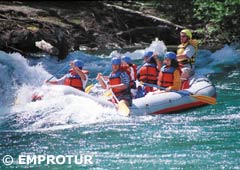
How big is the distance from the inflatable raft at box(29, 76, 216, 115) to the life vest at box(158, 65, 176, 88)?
326 mm

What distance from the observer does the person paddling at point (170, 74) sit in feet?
37.7

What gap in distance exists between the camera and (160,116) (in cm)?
1082

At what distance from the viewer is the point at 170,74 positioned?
1155 cm

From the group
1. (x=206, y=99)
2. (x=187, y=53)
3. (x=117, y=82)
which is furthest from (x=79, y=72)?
(x=206, y=99)

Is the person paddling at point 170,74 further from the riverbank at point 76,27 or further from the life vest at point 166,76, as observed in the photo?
the riverbank at point 76,27

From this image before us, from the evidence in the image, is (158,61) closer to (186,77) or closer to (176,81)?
(186,77)

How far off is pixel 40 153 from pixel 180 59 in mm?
5168

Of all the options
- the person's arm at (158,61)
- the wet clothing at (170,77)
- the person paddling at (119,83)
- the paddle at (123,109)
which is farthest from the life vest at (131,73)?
the paddle at (123,109)

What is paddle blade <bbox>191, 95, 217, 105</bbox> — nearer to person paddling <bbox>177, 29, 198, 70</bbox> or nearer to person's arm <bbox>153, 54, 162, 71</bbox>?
person paddling <bbox>177, 29, 198, 70</bbox>

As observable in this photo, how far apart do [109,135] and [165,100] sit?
90.3 inches

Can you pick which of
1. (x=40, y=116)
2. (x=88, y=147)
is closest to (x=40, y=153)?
(x=88, y=147)

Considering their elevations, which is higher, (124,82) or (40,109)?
(124,82)

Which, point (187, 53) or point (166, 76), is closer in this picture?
point (166, 76)

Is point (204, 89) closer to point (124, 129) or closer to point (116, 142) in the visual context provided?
point (124, 129)
